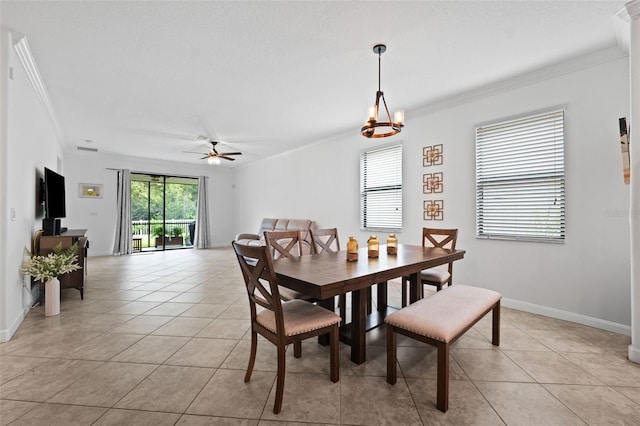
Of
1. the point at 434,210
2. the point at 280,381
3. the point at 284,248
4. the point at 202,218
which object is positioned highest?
the point at 434,210

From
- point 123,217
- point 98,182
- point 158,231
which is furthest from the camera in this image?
point 158,231

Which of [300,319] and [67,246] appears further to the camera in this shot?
[67,246]

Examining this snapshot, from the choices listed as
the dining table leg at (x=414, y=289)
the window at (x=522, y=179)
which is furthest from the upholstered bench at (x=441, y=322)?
the window at (x=522, y=179)

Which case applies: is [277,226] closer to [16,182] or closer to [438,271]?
[438,271]

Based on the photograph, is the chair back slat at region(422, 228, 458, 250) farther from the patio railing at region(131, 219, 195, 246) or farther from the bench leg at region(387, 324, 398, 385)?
the patio railing at region(131, 219, 195, 246)

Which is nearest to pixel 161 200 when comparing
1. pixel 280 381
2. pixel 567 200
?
pixel 280 381

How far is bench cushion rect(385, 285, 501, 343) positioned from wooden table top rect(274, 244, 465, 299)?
256 mm

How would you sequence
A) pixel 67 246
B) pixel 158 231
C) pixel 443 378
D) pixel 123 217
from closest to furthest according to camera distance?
pixel 443 378 → pixel 67 246 → pixel 123 217 → pixel 158 231

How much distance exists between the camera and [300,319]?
174cm

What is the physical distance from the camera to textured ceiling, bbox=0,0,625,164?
7.01 feet

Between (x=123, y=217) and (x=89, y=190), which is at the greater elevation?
(x=89, y=190)

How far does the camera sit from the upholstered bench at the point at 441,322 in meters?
1.58

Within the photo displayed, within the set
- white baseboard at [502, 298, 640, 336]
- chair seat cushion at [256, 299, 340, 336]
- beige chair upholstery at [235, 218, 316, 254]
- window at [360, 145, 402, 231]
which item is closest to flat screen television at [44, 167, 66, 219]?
beige chair upholstery at [235, 218, 316, 254]

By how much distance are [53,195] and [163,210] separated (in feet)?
Answer: 15.0
